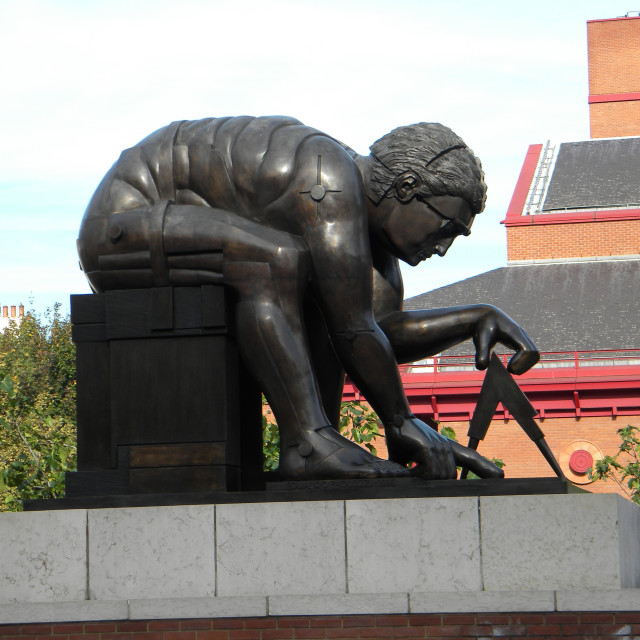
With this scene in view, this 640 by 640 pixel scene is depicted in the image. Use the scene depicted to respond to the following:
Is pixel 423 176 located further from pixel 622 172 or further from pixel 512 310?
pixel 622 172

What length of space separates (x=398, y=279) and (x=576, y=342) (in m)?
22.7

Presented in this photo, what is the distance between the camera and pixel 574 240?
34281 millimetres

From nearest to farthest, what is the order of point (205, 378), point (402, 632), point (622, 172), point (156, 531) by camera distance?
point (402, 632)
point (156, 531)
point (205, 378)
point (622, 172)

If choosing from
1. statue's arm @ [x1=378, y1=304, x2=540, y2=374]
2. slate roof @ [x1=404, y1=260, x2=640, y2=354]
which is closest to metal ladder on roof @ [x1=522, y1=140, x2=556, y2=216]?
slate roof @ [x1=404, y1=260, x2=640, y2=354]

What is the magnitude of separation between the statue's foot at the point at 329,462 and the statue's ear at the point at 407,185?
1.40 metres

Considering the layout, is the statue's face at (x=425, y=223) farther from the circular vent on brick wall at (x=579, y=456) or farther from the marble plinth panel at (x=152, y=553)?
the circular vent on brick wall at (x=579, y=456)

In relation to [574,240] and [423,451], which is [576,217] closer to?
[574,240]

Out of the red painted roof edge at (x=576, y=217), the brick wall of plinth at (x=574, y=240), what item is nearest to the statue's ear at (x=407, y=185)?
the brick wall of plinth at (x=574, y=240)

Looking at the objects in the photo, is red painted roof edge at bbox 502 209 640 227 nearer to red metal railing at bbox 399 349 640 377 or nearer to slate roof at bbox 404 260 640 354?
slate roof at bbox 404 260 640 354

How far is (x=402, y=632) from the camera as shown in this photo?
224 inches

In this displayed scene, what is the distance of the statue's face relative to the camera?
689 centimetres

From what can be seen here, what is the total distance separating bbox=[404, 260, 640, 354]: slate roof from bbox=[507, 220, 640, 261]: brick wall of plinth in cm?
36

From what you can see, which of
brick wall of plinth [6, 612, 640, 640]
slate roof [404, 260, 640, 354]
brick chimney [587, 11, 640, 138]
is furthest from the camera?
brick chimney [587, 11, 640, 138]

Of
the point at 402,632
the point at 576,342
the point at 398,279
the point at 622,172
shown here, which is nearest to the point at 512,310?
the point at 576,342
